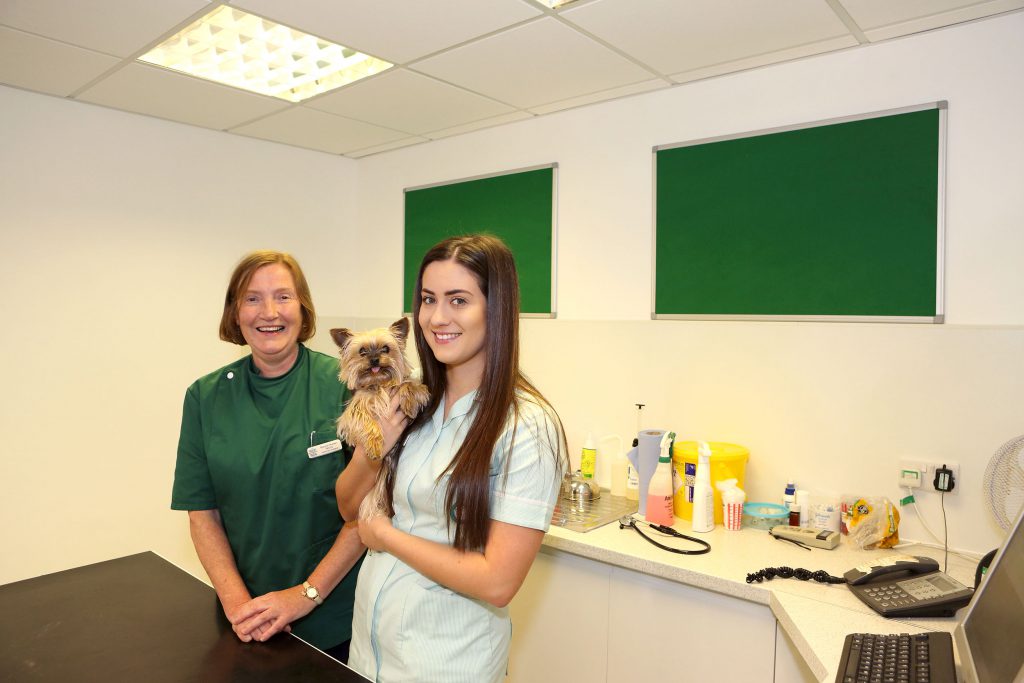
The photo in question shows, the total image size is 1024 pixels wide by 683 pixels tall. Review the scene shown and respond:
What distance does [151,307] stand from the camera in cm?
346

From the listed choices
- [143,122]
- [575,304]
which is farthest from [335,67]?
[575,304]

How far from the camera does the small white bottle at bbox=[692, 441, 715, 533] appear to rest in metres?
2.56

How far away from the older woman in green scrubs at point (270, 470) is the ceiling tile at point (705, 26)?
4.48 ft

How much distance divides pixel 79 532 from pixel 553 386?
2.42 meters

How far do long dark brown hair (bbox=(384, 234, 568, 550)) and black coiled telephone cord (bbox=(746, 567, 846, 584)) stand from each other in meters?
0.99

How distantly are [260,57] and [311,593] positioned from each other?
222cm

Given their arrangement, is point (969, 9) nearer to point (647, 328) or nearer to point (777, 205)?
point (777, 205)

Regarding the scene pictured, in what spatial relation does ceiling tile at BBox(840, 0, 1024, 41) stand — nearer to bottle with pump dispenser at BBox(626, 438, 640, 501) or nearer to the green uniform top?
bottle with pump dispenser at BBox(626, 438, 640, 501)

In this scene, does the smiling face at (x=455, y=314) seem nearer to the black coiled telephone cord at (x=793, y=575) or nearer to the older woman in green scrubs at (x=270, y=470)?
the older woman in green scrubs at (x=270, y=470)

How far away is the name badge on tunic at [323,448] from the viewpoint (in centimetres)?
176

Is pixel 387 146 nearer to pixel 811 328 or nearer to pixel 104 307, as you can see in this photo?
pixel 104 307

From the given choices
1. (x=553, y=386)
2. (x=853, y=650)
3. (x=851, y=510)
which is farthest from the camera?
(x=553, y=386)

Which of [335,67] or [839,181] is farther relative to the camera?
[335,67]

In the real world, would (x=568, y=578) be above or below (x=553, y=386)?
below
